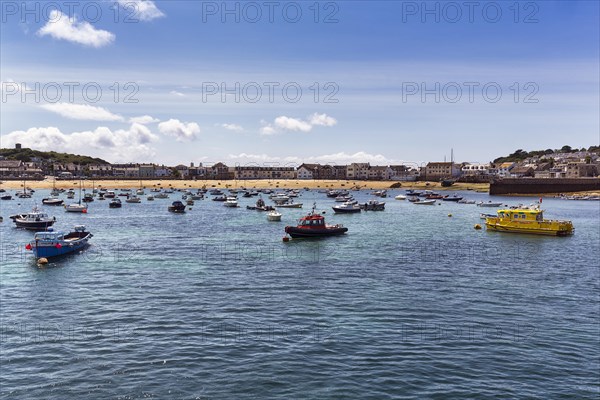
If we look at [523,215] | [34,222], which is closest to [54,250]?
[34,222]

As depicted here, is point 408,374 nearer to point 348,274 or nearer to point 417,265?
point 348,274

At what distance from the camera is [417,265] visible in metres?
53.8

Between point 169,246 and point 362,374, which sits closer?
point 362,374

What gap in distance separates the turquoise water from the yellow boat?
17.3 metres

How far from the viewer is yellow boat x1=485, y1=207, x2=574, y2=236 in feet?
267

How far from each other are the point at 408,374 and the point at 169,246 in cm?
4779

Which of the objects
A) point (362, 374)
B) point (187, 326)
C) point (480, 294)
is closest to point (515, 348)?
point (362, 374)

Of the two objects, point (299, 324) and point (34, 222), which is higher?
point (34, 222)

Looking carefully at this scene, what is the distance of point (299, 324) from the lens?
32.3m

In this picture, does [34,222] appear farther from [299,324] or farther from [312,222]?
[299,324]

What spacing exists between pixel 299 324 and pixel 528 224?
6387cm

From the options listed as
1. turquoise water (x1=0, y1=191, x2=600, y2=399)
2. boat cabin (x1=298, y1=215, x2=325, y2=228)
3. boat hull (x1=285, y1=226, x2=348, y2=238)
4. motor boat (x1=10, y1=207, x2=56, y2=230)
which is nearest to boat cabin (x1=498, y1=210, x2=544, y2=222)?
turquoise water (x1=0, y1=191, x2=600, y2=399)

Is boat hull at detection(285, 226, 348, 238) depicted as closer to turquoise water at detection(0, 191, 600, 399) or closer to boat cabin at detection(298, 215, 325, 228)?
boat cabin at detection(298, 215, 325, 228)

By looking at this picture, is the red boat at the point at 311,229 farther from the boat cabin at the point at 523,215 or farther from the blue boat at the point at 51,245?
the boat cabin at the point at 523,215
